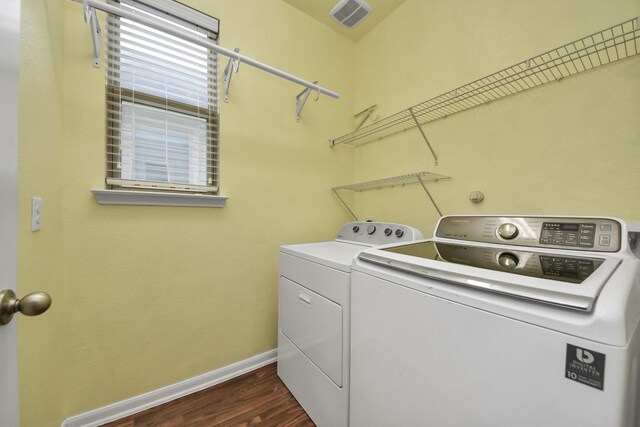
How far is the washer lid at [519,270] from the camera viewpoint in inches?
20.7

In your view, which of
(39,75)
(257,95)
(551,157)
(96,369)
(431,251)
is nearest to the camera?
(39,75)

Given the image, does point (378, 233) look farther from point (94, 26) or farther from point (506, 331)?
point (94, 26)

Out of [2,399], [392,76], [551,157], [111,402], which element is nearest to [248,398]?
[111,402]

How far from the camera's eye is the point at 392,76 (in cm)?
197

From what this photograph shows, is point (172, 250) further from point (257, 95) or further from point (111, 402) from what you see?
point (257, 95)

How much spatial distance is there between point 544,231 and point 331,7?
217 centimetres

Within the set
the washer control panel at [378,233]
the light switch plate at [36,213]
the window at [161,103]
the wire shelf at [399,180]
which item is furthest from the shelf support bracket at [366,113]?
the light switch plate at [36,213]

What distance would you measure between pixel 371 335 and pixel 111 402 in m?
1.56

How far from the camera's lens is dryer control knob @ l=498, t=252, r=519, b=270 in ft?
2.52

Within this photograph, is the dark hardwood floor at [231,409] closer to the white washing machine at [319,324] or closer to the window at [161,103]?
the white washing machine at [319,324]

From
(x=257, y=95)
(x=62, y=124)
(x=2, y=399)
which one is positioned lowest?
(x=2, y=399)

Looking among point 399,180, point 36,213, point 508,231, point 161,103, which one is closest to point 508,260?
point 508,231

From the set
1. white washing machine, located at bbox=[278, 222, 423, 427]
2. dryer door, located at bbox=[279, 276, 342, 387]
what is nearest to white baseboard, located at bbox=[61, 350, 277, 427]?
white washing machine, located at bbox=[278, 222, 423, 427]

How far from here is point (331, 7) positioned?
6.43ft
